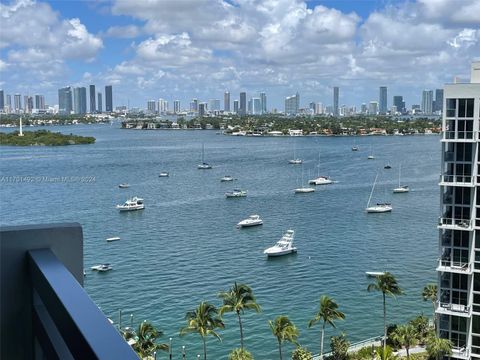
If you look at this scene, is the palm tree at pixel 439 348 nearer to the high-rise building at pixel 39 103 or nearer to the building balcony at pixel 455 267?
the building balcony at pixel 455 267

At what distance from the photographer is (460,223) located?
441 inches

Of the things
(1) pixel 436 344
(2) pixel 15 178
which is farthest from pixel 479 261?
(2) pixel 15 178

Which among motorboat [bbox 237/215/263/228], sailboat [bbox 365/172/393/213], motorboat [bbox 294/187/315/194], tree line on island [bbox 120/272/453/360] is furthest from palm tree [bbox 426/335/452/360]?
motorboat [bbox 294/187/315/194]

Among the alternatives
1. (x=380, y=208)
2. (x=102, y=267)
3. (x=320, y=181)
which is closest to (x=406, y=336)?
(x=102, y=267)

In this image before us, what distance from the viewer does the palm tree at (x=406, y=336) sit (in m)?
12.9

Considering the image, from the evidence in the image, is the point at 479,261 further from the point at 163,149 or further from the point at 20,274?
the point at 163,149

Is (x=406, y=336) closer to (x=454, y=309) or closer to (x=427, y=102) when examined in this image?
(x=454, y=309)

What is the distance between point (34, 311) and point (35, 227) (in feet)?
0.70

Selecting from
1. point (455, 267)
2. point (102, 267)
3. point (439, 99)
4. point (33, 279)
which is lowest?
point (102, 267)

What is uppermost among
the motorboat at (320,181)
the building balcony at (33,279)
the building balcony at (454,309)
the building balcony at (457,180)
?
Answer: the building balcony at (33,279)

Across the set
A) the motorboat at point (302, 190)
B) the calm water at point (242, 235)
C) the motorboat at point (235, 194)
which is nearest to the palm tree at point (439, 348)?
the calm water at point (242, 235)

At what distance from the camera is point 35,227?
154 cm

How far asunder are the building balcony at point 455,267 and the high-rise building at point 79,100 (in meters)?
160

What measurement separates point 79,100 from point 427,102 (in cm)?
10281
